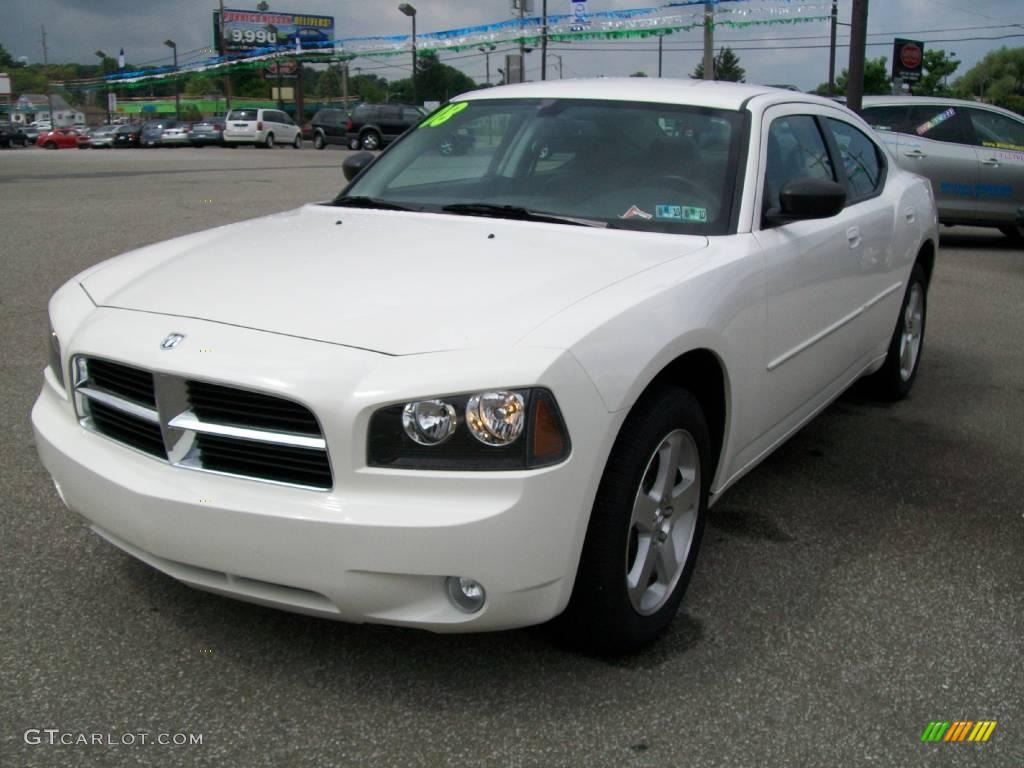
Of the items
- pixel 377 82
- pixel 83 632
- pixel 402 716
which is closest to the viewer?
pixel 402 716

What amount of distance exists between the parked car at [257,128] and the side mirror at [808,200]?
3824 cm

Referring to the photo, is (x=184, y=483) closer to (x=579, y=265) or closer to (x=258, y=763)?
(x=258, y=763)

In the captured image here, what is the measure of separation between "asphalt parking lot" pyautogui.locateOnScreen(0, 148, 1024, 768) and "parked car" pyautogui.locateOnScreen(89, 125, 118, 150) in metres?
46.1

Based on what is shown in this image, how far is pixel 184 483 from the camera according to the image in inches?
100

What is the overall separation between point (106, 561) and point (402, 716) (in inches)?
51.9

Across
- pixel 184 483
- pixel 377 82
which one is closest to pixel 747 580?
pixel 184 483

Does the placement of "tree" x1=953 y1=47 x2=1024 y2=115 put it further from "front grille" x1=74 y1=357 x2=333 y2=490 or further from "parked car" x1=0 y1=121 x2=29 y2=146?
"front grille" x1=74 y1=357 x2=333 y2=490

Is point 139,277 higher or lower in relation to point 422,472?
higher

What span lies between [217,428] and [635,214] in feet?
5.53

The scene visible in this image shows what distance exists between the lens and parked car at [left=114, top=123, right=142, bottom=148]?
149ft

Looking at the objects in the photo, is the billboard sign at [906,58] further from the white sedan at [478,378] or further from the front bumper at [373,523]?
the front bumper at [373,523]

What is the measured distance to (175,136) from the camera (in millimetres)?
→ 42562

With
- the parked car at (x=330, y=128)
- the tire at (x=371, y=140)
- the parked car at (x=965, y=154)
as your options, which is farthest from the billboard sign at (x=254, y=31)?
the parked car at (x=965, y=154)

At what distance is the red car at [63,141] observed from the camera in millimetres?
48312
